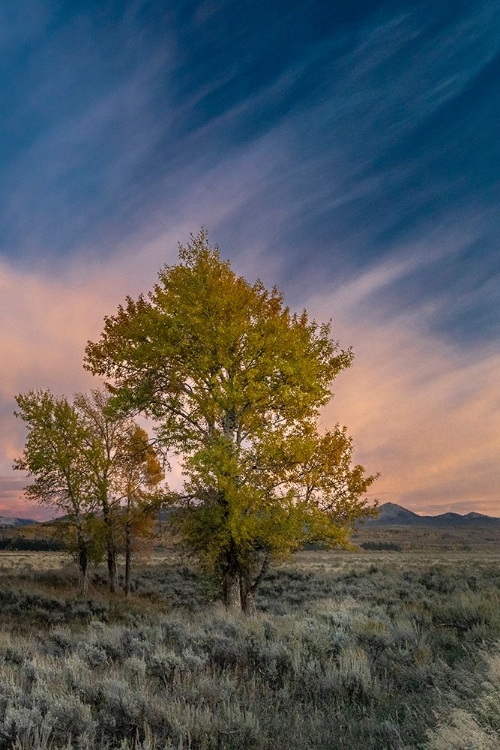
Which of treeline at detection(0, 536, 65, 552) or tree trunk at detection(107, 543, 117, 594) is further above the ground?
tree trunk at detection(107, 543, 117, 594)

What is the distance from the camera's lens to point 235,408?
40.9 feet

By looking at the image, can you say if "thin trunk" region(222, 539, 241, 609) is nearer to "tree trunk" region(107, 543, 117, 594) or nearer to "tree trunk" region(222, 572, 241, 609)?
"tree trunk" region(222, 572, 241, 609)

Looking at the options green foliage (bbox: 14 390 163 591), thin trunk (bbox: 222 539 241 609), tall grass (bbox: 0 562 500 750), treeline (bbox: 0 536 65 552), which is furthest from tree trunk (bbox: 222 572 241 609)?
treeline (bbox: 0 536 65 552)

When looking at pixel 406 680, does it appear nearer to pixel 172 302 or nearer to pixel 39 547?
pixel 172 302

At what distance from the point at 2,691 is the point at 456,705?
4818 mm

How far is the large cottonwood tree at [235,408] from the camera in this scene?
1158 cm

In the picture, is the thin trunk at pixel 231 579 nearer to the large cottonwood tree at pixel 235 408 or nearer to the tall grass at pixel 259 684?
the large cottonwood tree at pixel 235 408

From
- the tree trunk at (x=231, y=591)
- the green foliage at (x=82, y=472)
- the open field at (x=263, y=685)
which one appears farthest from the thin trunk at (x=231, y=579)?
the green foliage at (x=82, y=472)

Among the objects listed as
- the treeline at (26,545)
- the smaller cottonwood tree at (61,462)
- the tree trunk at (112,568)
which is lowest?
the treeline at (26,545)

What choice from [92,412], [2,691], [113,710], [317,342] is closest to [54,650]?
[2,691]

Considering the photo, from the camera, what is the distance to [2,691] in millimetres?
5500

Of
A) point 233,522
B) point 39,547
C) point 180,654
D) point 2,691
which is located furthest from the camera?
point 39,547

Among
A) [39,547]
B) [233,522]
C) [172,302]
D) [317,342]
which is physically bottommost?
[39,547]

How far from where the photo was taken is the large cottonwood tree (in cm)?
1158
